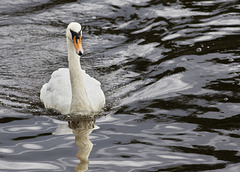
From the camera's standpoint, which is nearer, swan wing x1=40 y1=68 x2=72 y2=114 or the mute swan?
the mute swan

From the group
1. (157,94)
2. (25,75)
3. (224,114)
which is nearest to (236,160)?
(224,114)

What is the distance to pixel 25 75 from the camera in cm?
1014

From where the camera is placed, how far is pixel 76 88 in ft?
26.8

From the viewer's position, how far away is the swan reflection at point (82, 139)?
20.8ft

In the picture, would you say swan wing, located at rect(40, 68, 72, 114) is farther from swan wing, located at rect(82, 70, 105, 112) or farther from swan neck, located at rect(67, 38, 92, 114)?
swan wing, located at rect(82, 70, 105, 112)

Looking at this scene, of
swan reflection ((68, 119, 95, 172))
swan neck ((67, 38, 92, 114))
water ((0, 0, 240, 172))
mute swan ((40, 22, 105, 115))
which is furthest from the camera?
swan neck ((67, 38, 92, 114))

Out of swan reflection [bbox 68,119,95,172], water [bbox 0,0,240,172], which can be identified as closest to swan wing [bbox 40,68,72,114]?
water [bbox 0,0,240,172]

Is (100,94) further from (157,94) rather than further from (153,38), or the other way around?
(153,38)

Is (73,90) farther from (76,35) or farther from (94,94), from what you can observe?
(76,35)

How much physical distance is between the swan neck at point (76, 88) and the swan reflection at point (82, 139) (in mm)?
265

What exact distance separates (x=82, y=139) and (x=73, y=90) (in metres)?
1.26

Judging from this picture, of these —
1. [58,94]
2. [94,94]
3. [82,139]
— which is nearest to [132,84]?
[94,94]

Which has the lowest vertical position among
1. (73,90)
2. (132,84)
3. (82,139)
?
(82,139)

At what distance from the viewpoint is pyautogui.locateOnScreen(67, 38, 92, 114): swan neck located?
319 inches
